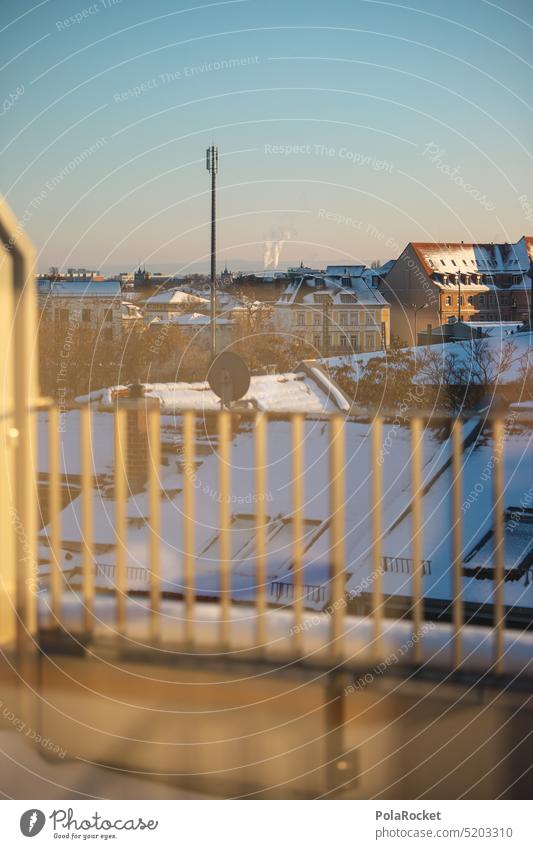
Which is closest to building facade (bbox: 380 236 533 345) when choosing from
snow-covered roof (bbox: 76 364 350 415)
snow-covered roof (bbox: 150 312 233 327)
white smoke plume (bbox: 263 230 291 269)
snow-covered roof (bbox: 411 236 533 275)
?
snow-covered roof (bbox: 411 236 533 275)

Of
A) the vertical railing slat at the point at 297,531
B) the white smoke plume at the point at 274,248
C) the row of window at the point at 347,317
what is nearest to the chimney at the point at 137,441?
the vertical railing slat at the point at 297,531

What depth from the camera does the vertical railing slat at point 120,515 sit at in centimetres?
204

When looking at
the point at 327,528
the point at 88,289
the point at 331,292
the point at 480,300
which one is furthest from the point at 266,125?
the point at 327,528

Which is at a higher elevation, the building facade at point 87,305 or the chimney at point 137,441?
the building facade at point 87,305

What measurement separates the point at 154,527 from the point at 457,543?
695mm

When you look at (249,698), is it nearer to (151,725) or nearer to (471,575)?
(151,725)

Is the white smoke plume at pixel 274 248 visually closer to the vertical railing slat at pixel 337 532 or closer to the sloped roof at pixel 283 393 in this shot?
the sloped roof at pixel 283 393

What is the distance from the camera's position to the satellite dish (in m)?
3.91

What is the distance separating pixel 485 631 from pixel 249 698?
1.72ft

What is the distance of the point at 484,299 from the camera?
12.0ft

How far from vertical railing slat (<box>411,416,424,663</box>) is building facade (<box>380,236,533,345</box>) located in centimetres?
182

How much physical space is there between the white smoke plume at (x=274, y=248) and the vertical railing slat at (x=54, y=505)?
1636 millimetres

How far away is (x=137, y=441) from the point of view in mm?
2326
